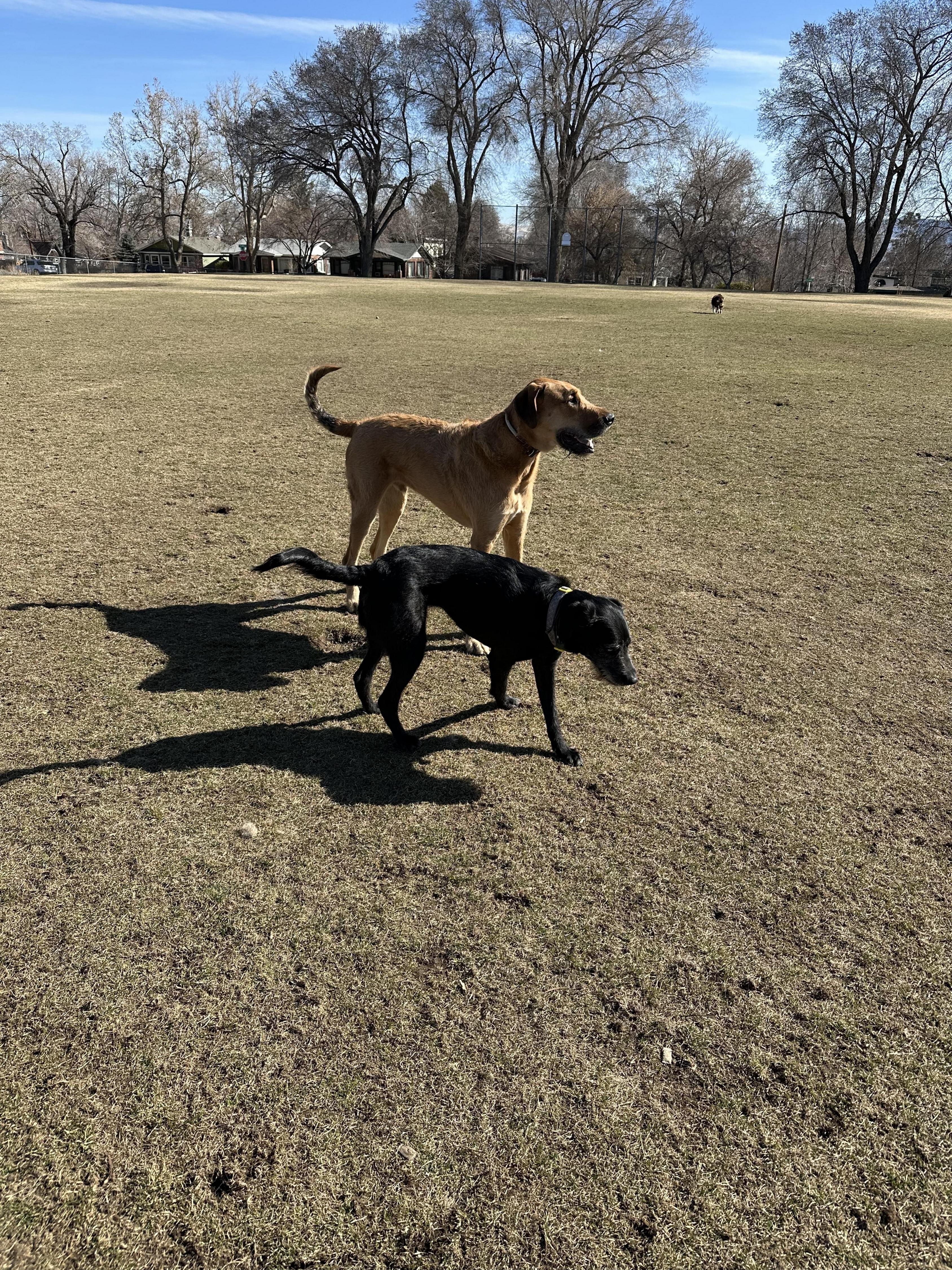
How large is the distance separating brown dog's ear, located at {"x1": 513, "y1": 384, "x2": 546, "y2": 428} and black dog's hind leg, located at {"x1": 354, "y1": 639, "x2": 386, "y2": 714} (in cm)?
155

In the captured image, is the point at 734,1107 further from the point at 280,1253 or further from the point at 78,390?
the point at 78,390

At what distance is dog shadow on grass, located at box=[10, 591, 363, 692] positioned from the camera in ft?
12.8

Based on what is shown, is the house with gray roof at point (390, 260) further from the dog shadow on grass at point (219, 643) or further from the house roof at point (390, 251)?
the dog shadow on grass at point (219, 643)

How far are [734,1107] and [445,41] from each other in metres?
69.2

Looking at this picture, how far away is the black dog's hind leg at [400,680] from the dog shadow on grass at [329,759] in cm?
7

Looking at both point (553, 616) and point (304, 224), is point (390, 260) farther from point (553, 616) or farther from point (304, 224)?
point (553, 616)

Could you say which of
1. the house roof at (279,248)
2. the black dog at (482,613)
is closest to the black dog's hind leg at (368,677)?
the black dog at (482,613)

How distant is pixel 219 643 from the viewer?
4.27 m

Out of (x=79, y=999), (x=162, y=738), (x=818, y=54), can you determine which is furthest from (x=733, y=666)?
(x=818, y=54)

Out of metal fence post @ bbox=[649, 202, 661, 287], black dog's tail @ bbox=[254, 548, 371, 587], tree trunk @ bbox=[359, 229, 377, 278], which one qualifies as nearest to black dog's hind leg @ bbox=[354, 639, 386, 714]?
black dog's tail @ bbox=[254, 548, 371, 587]

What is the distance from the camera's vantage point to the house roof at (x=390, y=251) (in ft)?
260

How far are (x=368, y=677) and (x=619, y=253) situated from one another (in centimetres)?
6313

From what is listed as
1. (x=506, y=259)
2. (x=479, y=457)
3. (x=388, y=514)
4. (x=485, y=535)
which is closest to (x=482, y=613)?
(x=485, y=535)

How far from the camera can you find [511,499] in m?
4.32
